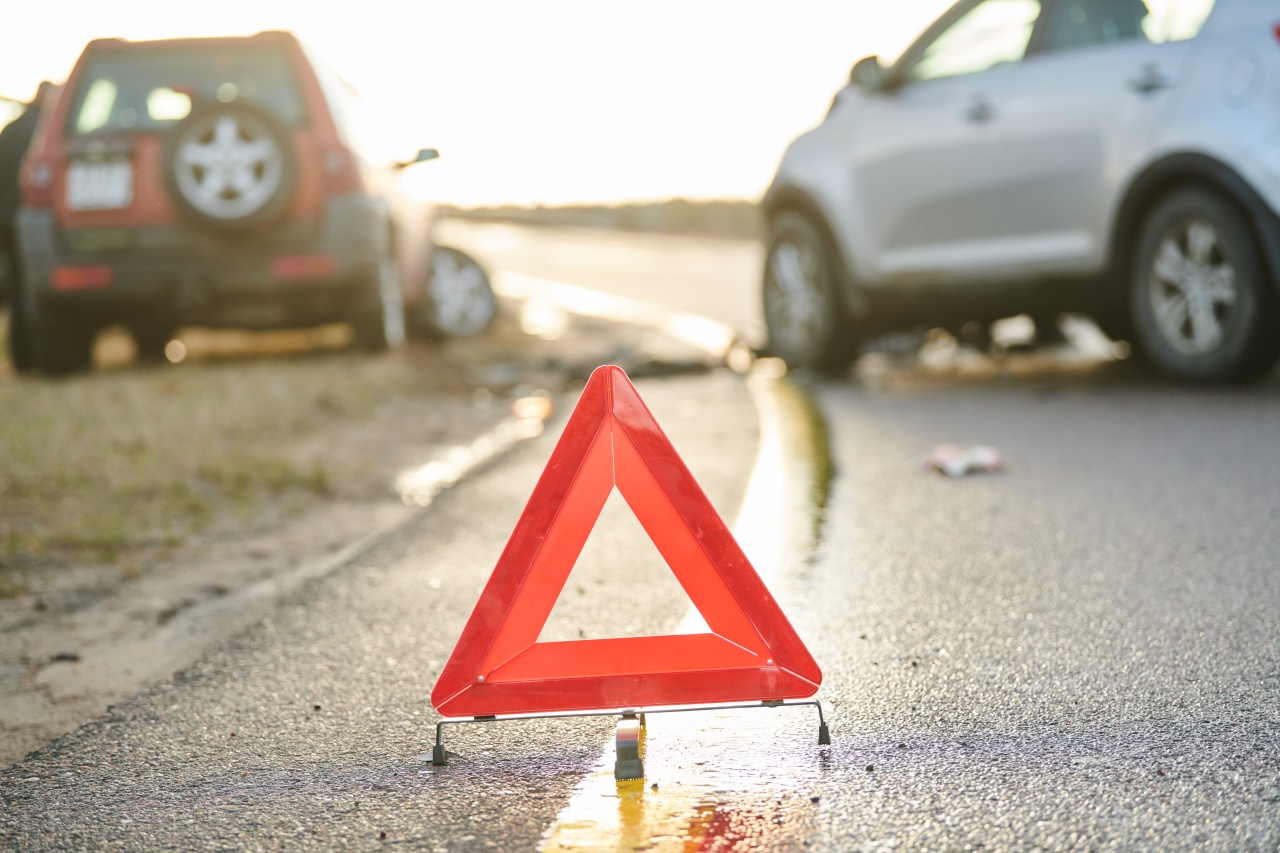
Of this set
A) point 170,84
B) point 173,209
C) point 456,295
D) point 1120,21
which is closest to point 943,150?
point 1120,21

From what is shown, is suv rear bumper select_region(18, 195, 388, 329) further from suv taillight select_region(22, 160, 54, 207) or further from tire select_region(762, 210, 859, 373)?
tire select_region(762, 210, 859, 373)

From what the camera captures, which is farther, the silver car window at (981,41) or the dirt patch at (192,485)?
the silver car window at (981,41)

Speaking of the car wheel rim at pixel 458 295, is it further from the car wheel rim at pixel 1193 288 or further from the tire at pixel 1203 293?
the car wheel rim at pixel 1193 288

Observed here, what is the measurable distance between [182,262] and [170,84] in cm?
107

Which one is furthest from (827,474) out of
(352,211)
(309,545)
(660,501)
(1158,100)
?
(352,211)

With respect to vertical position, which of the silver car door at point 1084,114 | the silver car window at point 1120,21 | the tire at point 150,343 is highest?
the silver car window at point 1120,21

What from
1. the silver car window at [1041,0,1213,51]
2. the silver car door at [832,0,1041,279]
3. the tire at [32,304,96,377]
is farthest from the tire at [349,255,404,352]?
the silver car window at [1041,0,1213,51]

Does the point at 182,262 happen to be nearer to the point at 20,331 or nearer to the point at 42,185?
the point at 42,185

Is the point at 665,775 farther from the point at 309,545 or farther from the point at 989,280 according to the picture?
the point at 989,280

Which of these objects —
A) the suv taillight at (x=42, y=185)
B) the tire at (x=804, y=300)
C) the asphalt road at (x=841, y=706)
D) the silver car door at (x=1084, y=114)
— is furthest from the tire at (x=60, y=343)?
the silver car door at (x=1084, y=114)

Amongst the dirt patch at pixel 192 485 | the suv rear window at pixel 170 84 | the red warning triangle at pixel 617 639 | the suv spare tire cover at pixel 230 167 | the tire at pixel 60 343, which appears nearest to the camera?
the red warning triangle at pixel 617 639

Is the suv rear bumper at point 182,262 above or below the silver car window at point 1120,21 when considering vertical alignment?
below

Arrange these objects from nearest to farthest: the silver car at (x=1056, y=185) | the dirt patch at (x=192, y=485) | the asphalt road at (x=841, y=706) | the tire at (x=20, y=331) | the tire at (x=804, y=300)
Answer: the asphalt road at (x=841, y=706) < the dirt patch at (x=192, y=485) < the silver car at (x=1056, y=185) < the tire at (x=804, y=300) < the tire at (x=20, y=331)

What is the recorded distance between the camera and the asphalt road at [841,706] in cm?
273
